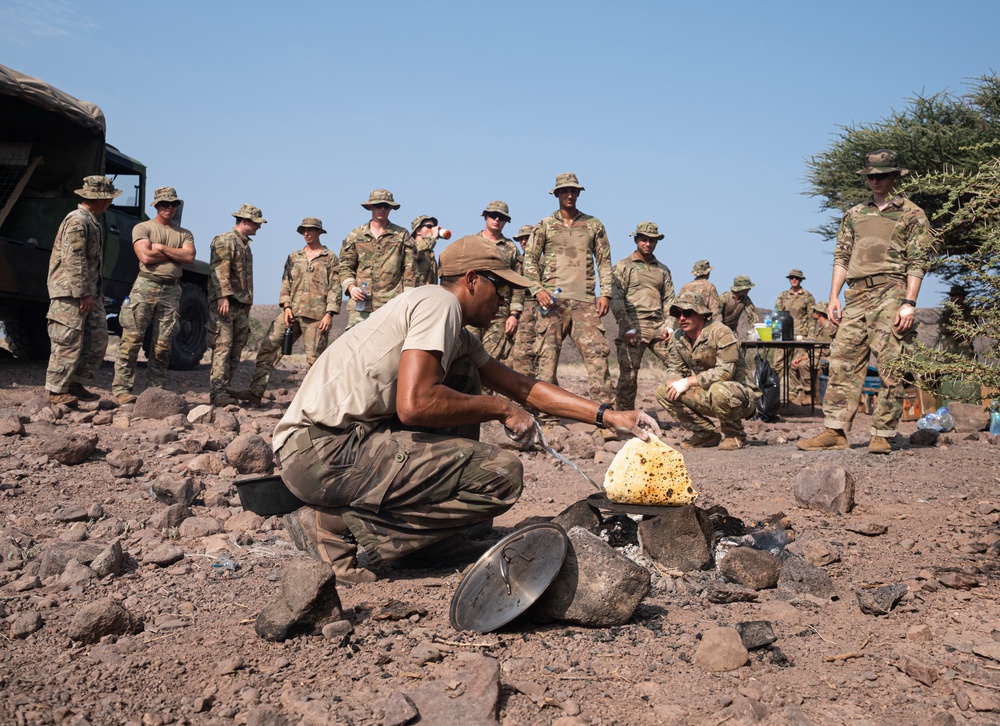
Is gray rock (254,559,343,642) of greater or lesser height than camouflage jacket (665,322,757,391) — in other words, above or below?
below

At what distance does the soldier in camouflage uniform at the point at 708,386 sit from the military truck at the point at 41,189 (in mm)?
6542

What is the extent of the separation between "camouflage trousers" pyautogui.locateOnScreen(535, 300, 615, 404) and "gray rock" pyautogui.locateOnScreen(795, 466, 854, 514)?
138 inches

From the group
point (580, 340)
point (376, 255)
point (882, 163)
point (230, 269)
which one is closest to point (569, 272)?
point (580, 340)

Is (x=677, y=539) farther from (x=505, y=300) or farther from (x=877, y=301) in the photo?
(x=505, y=300)

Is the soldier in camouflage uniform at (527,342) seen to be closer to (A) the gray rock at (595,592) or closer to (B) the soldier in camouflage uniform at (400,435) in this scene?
(B) the soldier in camouflage uniform at (400,435)

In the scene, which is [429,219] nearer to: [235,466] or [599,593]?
[235,466]

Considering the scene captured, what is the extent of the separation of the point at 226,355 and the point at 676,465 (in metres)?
6.37

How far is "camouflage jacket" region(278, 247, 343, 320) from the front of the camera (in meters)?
9.73

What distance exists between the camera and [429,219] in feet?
36.5

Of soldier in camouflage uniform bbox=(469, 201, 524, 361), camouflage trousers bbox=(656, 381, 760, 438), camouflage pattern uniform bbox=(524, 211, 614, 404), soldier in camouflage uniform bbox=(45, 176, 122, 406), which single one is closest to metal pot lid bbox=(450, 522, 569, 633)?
camouflage trousers bbox=(656, 381, 760, 438)

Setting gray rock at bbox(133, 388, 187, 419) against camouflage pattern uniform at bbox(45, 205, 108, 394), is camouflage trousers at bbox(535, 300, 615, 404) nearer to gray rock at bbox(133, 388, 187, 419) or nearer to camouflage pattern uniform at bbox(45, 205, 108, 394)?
gray rock at bbox(133, 388, 187, 419)

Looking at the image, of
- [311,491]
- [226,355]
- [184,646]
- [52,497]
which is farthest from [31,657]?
[226,355]

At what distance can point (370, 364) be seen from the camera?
11.8 ft

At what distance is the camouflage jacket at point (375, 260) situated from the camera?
924 cm
